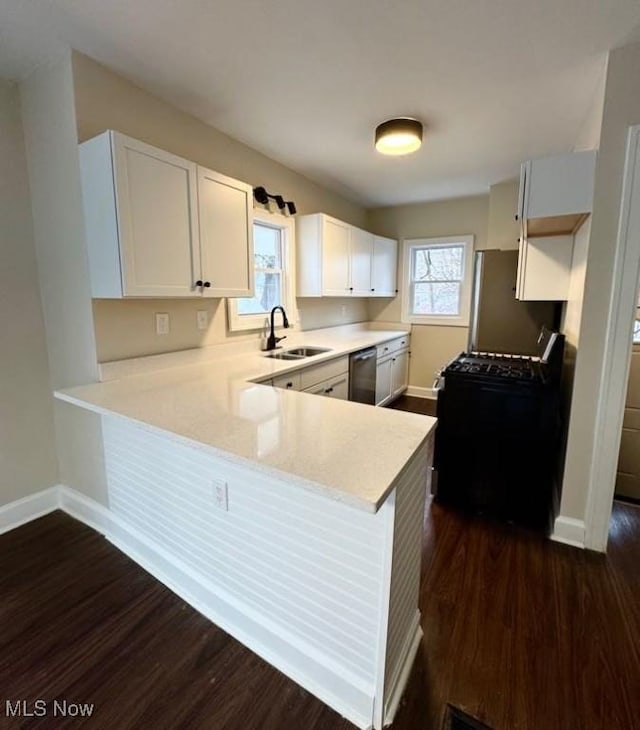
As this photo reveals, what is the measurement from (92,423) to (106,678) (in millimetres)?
1190

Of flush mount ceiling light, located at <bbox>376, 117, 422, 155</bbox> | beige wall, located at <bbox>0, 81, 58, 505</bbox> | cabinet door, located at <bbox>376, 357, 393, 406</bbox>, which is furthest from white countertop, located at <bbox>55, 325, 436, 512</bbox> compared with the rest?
cabinet door, located at <bbox>376, 357, 393, 406</bbox>

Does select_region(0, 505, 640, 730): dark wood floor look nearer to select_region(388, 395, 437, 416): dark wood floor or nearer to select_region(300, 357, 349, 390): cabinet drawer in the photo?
select_region(300, 357, 349, 390): cabinet drawer

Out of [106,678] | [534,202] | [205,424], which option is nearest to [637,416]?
[534,202]

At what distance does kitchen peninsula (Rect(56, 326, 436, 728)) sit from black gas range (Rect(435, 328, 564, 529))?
101 cm

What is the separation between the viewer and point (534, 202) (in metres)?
1.92

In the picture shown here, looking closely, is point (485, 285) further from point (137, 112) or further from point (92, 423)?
point (92, 423)

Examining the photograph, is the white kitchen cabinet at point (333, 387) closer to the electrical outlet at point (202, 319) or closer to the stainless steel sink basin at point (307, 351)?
the stainless steel sink basin at point (307, 351)

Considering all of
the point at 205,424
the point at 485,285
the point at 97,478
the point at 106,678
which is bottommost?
the point at 106,678

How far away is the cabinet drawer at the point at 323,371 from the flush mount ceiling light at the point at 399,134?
1590mm

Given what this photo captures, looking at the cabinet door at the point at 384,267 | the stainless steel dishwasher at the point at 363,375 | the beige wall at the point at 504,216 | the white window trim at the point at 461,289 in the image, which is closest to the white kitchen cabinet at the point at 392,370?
the stainless steel dishwasher at the point at 363,375

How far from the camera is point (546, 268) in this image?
2525 millimetres

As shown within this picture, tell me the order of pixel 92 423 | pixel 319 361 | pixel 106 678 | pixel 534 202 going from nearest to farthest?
pixel 106 678 < pixel 534 202 < pixel 92 423 < pixel 319 361

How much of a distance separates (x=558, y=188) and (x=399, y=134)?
105 centimetres

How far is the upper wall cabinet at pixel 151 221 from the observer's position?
5.57ft
